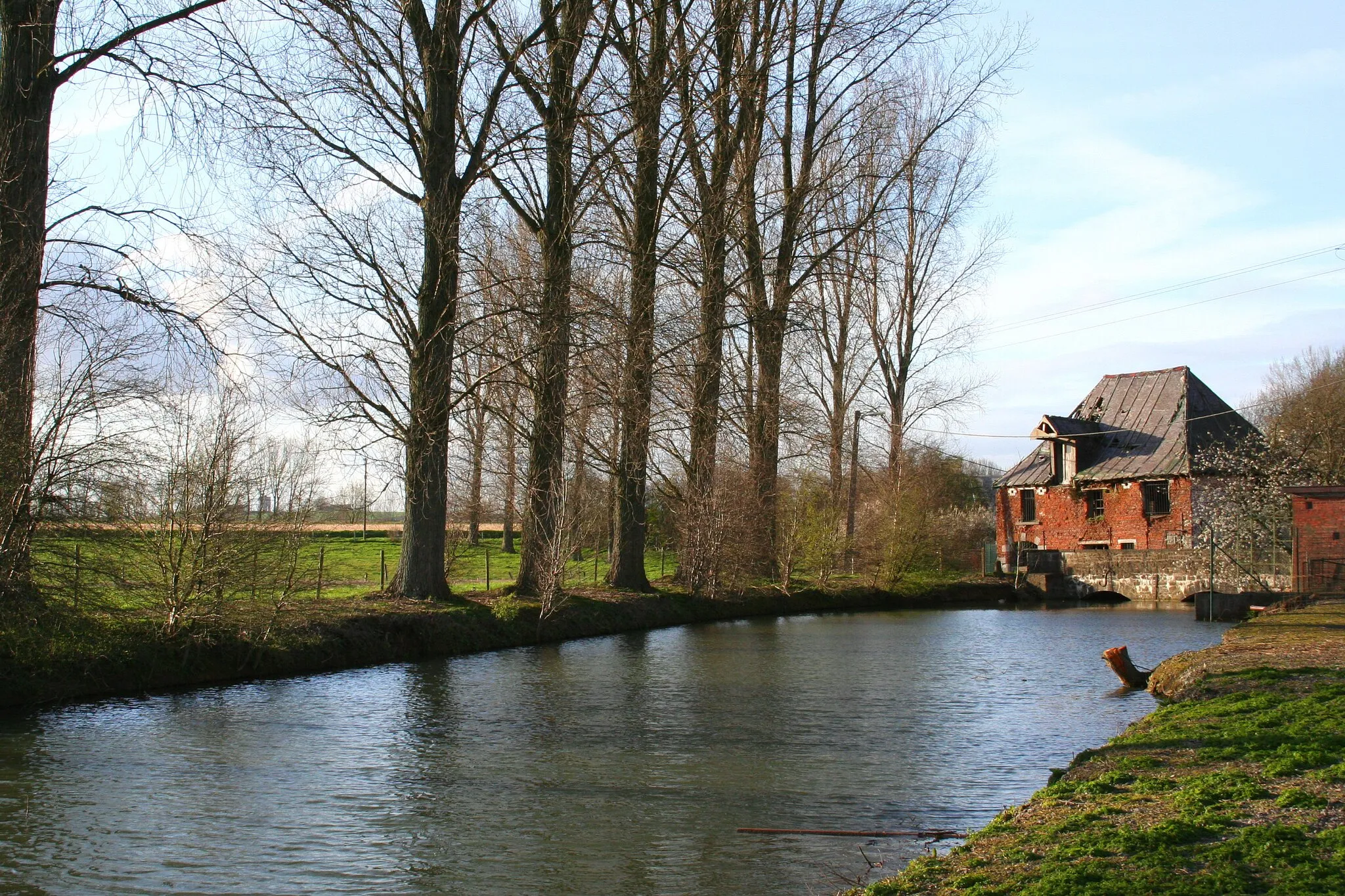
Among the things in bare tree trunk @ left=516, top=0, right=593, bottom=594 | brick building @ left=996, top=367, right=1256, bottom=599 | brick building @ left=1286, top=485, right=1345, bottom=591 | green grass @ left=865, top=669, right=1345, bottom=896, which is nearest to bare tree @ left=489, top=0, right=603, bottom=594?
bare tree trunk @ left=516, top=0, right=593, bottom=594

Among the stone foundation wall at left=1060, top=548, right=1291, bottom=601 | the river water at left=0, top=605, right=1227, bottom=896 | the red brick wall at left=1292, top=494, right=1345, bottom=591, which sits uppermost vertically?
the red brick wall at left=1292, top=494, right=1345, bottom=591

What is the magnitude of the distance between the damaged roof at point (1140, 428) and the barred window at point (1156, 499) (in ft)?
1.61

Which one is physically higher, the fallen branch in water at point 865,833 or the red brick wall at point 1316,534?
the red brick wall at point 1316,534

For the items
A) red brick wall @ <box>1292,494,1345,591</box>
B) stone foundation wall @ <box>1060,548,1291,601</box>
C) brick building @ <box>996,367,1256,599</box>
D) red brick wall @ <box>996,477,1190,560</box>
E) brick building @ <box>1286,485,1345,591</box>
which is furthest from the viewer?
red brick wall @ <box>996,477,1190,560</box>

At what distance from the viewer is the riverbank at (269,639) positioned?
35.6 ft

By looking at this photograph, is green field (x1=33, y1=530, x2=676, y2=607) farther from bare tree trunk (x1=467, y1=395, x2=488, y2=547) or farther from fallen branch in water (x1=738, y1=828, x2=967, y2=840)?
fallen branch in water (x1=738, y1=828, x2=967, y2=840)

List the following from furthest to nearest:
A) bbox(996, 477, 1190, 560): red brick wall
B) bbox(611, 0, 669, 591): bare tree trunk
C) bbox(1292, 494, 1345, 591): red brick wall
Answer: bbox(996, 477, 1190, 560): red brick wall → bbox(1292, 494, 1345, 591): red brick wall → bbox(611, 0, 669, 591): bare tree trunk

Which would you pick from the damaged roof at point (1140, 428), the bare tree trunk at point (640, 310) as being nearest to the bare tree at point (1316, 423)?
the damaged roof at point (1140, 428)

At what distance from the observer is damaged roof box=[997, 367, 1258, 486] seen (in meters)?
36.8

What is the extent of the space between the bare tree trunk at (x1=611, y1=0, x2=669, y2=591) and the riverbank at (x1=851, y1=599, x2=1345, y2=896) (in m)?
12.5

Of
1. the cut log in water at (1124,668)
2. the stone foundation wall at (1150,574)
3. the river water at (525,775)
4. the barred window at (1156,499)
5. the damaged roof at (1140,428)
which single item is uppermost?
the damaged roof at (1140,428)

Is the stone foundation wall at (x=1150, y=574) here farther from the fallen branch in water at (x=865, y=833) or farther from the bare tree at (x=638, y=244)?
the fallen branch in water at (x=865, y=833)

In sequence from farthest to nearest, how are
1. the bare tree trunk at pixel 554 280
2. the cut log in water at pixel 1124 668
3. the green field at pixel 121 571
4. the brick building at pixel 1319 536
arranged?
the brick building at pixel 1319 536 → the bare tree trunk at pixel 554 280 → the cut log in water at pixel 1124 668 → the green field at pixel 121 571

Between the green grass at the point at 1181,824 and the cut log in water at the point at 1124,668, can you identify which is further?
the cut log in water at the point at 1124,668
